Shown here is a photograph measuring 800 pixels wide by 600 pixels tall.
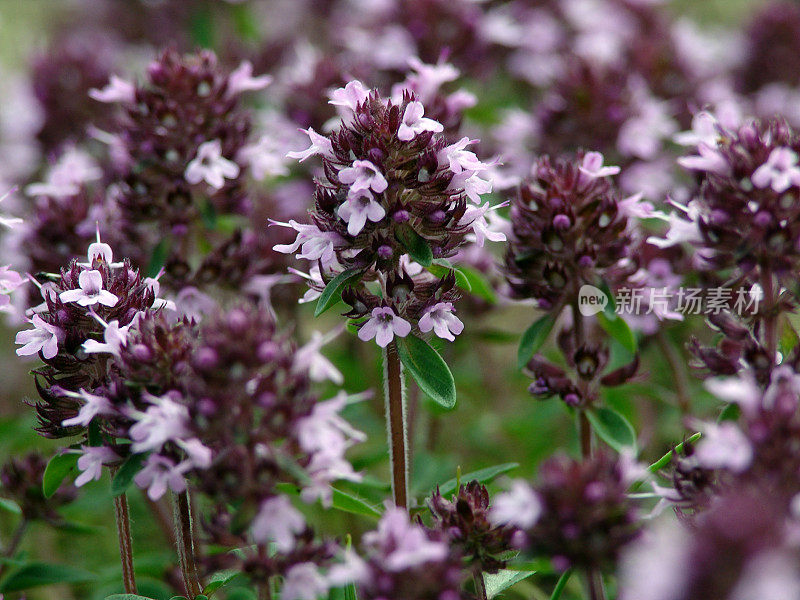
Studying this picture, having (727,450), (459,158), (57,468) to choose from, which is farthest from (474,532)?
(57,468)

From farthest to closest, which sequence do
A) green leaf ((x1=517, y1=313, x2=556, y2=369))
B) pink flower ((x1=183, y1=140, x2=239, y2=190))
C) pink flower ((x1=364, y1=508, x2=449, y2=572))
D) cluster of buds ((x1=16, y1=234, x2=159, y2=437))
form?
pink flower ((x1=183, y1=140, x2=239, y2=190))
green leaf ((x1=517, y1=313, x2=556, y2=369))
cluster of buds ((x1=16, y1=234, x2=159, y2=437))
pink flower ((x1=364, y1=508, x2=449, y2=572))

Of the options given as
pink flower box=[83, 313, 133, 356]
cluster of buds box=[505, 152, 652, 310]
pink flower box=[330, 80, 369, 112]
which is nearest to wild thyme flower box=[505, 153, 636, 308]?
cluster of buds box=[505, 152, 652, 310]

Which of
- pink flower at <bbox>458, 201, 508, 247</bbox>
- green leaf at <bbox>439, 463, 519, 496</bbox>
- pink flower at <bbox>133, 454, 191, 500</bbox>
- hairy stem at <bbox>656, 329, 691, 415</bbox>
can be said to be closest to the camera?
pink flower at <bbox>133, 454, 191, 500</bbox>

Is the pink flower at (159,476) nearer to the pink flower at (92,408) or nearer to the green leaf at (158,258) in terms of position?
the pink flower at (92,408)

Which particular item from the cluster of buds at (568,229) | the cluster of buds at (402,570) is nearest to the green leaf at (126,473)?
the cluster of buds at (402,570)

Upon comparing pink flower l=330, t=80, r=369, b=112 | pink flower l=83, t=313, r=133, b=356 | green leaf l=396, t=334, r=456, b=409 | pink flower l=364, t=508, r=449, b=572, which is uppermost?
pink flower l=330, t=80, r=369, b=112

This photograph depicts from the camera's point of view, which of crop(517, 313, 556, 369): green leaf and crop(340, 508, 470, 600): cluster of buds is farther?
crop(517, 313, 556, 369): green leaf

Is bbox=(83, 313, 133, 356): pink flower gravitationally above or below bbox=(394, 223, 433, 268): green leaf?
below

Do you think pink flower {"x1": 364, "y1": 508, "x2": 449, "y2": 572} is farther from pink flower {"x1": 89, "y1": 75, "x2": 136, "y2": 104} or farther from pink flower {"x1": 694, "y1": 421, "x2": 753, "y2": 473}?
pink flower {"x1": 89, "y1": 75, "x2": 136, "y2": 104}

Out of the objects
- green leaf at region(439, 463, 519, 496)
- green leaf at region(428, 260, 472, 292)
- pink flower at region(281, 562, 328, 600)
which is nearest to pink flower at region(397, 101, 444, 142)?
green leaf at region(428, 260, 472, 292)
